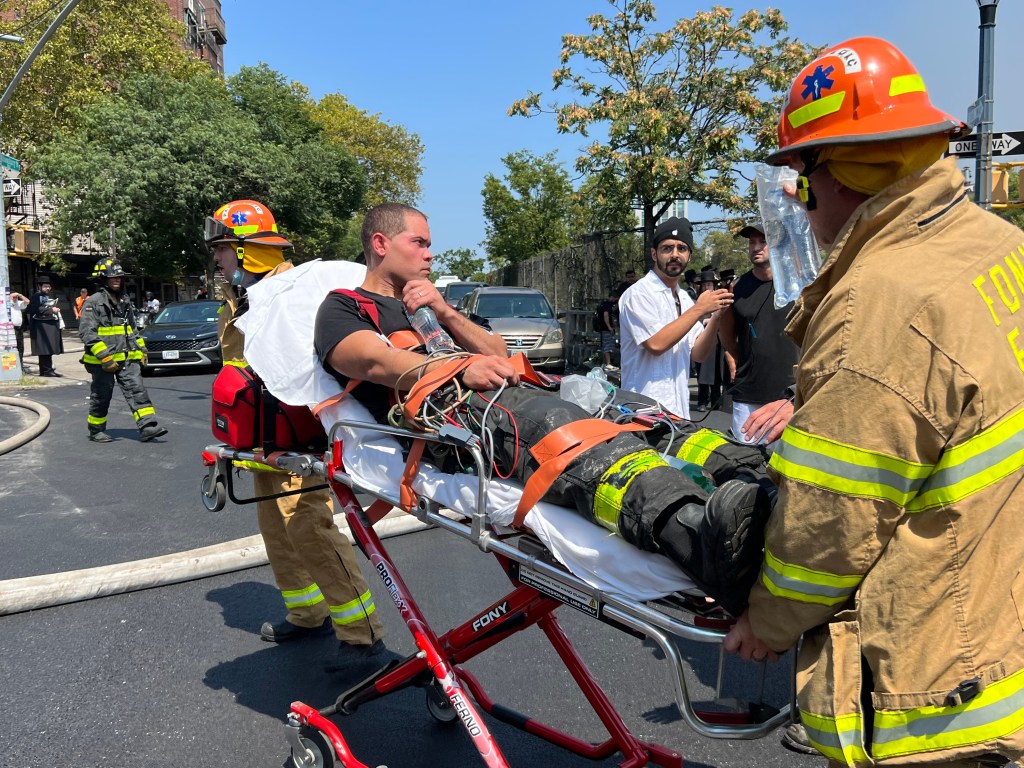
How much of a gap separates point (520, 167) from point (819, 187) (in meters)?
38.8

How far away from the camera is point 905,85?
1483mm

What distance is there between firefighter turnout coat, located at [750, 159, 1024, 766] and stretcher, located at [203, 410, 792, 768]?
31 cm

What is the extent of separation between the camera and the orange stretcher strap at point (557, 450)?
193cm

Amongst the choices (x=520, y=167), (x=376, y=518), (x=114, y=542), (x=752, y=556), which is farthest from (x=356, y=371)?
(x=520, y=167)

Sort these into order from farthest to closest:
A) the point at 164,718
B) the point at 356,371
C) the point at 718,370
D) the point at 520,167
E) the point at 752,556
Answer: the point at 520,167 < the point at 718,370 < the point at 164,718 < the point at 356,371 < the point at 752,556

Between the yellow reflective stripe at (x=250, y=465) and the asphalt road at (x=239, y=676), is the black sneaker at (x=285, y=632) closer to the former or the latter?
the asphalt road at (x=239, y=676)

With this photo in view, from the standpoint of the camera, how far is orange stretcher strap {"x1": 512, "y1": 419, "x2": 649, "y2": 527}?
1.93 m

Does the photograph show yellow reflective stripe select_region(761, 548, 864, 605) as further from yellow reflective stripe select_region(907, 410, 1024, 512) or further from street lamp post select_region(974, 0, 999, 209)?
street lamp post select_region(974, 0, 999, 209)

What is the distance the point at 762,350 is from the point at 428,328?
2176 millimetres

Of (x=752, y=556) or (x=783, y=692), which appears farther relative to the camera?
(x=783, y=692)

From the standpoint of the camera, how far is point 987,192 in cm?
817

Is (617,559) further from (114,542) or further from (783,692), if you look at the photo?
(114,542)

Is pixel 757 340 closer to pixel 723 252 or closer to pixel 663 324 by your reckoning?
pixel 663 324

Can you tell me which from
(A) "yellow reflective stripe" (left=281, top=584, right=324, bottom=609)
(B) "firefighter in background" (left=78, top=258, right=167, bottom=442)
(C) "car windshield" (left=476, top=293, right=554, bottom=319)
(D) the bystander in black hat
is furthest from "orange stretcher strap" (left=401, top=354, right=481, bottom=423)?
(C) "car windshield" (left=476, top=293, right=554, bottom=319)
